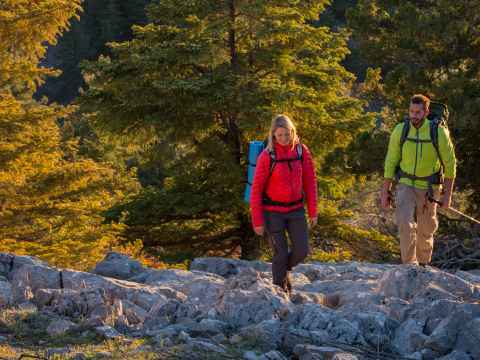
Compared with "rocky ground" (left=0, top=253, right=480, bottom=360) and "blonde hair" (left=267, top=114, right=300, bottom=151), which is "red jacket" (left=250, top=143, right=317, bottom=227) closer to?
"blonde hair" (left=267, top=114, right=300, bottom=151)

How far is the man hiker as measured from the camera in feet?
22.6

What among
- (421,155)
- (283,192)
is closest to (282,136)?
(283,192)

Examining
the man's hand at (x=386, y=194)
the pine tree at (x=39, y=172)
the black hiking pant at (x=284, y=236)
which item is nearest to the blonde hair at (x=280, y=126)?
the black hiking pant at (x=284, y=236)

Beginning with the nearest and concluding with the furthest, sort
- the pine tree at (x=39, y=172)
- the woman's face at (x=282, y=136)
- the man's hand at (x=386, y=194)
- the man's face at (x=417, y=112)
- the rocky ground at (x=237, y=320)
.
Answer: the rocky ground at (x=237, y=320), the woman's face at (x=282, y=136), the man's face at (x=417, y=112), the man's hand at (x=386, y=194), the pine tree at (x=39, y=172)

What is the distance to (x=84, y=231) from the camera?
38.3 feet

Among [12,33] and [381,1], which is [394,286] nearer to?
[12,33]

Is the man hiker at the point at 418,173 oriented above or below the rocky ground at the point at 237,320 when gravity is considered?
above

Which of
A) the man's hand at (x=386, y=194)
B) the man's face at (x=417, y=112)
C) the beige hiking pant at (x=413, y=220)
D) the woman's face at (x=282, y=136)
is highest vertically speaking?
the man's face at (x=417, y=112)

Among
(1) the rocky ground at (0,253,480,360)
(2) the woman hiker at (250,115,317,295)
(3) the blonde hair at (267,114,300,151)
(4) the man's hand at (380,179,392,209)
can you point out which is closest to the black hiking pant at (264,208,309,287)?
(2) the woman hiker at (250,115,317,295)

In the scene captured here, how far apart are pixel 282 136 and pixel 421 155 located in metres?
1.77

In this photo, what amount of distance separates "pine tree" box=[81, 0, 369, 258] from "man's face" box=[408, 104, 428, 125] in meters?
5.46

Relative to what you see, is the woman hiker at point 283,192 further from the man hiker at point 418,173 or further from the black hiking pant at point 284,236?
the man hiker at point 418,173

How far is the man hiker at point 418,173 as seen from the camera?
22.6 ft

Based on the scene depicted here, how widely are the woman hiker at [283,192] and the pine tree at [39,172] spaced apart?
5076 millimetres
